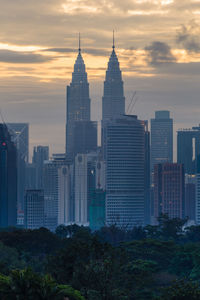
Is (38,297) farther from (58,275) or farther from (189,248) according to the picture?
(189,248)

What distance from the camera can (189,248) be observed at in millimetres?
106875

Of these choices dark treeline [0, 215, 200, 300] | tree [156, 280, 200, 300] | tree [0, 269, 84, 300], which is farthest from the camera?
tree [156, 280, 200, 300]

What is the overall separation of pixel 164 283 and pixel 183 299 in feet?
130

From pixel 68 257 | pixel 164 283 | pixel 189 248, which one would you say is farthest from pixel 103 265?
pixel 189 248

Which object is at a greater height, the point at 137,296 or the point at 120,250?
the point at 120,250

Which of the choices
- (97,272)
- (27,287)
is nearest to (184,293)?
(97,272)

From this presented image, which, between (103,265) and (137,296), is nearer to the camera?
(103,265)

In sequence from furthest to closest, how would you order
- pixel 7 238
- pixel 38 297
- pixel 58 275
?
pixel 7 238 → pixel 58 275 → pixel 38 297

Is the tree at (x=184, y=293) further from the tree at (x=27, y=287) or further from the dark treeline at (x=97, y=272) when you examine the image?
the tree at (x=27, y=287)

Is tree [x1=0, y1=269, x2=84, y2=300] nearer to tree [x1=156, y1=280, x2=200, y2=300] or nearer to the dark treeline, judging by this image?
the dark treeline

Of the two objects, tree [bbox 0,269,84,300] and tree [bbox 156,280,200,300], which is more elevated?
tree [bbox 0,269,84,300]

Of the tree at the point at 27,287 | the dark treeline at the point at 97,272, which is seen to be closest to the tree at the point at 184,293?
the dark treeline at the point at 97,272

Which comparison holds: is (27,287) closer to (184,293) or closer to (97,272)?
(184,293)

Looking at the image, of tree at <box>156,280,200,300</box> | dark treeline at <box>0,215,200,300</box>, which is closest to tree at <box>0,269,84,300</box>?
dark treeline at <box>0,215,200,300</box>
